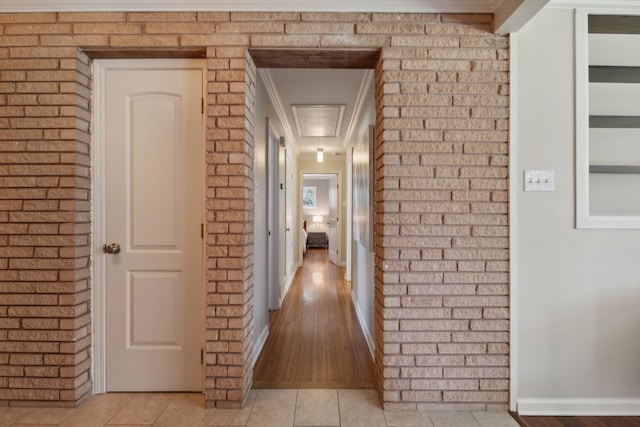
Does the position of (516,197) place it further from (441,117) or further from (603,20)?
(603,20)

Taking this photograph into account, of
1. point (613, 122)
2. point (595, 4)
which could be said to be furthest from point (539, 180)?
point (595, 4)

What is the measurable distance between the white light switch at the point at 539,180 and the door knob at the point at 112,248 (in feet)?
8.14

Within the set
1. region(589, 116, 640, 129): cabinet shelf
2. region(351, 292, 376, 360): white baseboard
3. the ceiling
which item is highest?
the ceiling

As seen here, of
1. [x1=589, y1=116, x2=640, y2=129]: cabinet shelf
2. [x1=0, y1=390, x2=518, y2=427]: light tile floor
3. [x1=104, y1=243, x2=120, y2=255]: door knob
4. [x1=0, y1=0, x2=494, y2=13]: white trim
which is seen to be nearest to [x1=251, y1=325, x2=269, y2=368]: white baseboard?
[x1=0, y1=390, x2=518, y2=427]: light tile floor

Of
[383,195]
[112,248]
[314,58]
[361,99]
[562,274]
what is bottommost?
[562,274]

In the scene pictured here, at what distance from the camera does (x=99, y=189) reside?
190 cm

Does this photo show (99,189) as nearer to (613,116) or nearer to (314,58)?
(314,58)

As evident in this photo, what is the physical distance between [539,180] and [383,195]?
2.99 feet

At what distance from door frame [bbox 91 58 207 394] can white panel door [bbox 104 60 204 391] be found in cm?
3

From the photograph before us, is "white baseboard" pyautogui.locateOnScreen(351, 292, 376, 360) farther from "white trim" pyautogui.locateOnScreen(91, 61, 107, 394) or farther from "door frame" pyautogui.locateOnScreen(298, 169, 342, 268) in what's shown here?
"door frame" pyautogui.locateOnScreen(298, 169, 342, 268)

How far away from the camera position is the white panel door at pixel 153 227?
1907mm

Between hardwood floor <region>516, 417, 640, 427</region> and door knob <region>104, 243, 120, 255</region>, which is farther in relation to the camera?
door knob <region>104, 243, 120, 255</region>

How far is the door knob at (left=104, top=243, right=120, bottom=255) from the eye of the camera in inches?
74.6

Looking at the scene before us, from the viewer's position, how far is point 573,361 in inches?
70.5
